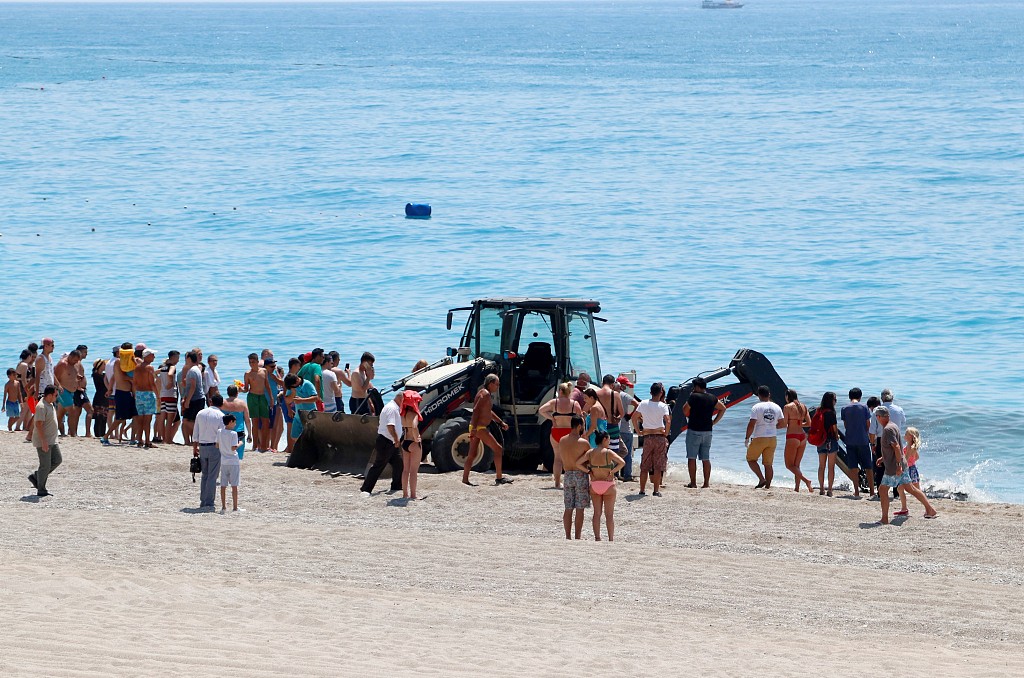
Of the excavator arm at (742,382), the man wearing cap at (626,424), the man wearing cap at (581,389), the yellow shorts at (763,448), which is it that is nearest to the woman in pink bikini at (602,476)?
the man wearing cap at (581,389)

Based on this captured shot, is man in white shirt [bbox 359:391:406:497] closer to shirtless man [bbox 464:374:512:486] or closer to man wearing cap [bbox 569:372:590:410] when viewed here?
shirtless man [bbox 464:374:512:486]

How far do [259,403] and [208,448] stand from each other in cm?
403

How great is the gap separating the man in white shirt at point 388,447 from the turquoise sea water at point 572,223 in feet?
24.8

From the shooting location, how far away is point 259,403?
17.1 meters

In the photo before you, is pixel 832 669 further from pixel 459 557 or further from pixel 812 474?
pixel 812 474

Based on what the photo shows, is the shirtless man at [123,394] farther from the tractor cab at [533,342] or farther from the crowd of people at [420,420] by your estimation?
the tractor cab at [533,342]

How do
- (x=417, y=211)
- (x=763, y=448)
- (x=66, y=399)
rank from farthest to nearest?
(x=417, y=211) → (x=66, y=399) → (x=763, y=448)

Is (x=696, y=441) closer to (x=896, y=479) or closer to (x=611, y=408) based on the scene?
(x=611, y=408)

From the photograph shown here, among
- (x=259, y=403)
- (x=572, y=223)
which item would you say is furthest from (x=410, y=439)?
(x=572, y=223)

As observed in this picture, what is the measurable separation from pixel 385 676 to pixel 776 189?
1732 inches

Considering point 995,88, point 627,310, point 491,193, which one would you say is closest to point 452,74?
point 995,88

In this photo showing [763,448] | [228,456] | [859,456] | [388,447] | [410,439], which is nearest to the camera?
[228,456]

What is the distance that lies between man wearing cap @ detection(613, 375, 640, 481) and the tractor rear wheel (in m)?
1.62

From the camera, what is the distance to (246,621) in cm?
958
